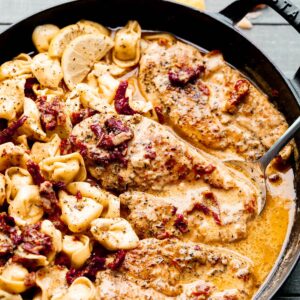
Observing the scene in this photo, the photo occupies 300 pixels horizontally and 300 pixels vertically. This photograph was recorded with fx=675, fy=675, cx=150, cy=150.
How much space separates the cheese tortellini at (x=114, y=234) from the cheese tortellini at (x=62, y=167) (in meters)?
0.42

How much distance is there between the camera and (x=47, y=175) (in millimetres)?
5039

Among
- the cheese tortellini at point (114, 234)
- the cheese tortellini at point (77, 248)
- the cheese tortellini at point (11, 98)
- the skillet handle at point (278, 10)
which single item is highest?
the skillet handle at point (278, 10)

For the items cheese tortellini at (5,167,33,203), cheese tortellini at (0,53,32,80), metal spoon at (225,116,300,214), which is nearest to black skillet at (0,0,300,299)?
cheese tortellini at (0,53,32,80)

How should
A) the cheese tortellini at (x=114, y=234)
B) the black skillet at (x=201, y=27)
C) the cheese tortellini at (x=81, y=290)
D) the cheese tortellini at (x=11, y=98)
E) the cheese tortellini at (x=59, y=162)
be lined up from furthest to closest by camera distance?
the black skillet at (x=201, y=27) → the cheese tortellini at (x=11, y=98) → the cheese tortellini at (x=114, y=234) → the cheese tortellini at (x=59, y=162) → the cheese tortellini at (x=81, y=290)

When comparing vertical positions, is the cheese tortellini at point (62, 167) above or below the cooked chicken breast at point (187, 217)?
above

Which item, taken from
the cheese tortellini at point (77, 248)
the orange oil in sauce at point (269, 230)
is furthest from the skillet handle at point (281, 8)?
the cheese tortellini at point (77, 248)

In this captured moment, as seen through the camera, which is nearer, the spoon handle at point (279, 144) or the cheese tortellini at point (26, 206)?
the cheese tortellini at point (26, 206)

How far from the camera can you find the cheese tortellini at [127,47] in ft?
18.2

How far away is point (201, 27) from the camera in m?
5.72

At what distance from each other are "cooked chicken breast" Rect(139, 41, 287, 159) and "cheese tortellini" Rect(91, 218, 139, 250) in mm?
980

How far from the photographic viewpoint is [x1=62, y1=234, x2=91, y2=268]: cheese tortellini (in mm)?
4695

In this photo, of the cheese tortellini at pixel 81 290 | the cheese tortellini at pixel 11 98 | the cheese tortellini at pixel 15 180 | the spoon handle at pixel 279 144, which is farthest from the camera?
the cheese tortellini at pixel 11 98

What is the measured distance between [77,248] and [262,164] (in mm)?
1564

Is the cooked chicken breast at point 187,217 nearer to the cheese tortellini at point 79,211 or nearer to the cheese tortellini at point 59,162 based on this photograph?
the cheese tortellini at point 59,162
